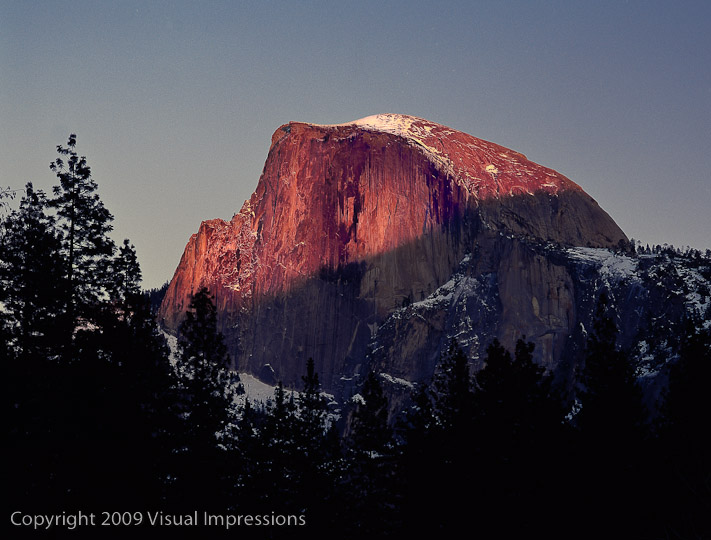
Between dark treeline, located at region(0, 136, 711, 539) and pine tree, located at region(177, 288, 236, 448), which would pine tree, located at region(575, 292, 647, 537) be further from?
pine tree, located at region(177, 288, 236, 448)

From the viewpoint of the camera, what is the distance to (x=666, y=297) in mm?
186250

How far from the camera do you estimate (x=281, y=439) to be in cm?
5744

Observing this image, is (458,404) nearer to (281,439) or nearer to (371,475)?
(371,475)

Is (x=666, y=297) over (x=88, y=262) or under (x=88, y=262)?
over

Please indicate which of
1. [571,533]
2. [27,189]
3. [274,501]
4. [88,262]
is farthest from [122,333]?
[571,533]

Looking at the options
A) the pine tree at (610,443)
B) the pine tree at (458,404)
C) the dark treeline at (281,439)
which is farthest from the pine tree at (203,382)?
the pine tree at (610,443)

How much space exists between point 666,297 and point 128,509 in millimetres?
163949

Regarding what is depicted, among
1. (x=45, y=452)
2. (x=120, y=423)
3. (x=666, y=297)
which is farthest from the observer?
(x=666, y=297)

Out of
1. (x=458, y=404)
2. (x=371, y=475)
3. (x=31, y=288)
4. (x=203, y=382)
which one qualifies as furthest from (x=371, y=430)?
(x=31, y=288)

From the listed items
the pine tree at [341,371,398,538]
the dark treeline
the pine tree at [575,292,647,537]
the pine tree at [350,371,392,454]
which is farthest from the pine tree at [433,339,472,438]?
the pine tree at [575,292,647,537]

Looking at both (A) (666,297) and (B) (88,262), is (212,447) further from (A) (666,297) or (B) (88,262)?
(A) (666,297)

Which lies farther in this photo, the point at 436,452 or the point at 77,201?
the point at 436,452

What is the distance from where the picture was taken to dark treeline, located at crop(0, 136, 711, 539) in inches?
1407

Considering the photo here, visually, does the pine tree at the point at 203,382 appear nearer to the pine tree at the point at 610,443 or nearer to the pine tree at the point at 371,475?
the pine tree at the point at 371,475
